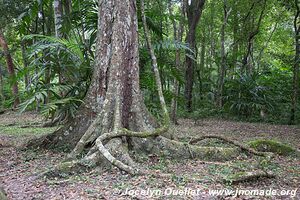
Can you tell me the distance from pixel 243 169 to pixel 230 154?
3.51 feet

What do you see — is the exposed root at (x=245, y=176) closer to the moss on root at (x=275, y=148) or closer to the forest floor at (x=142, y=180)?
the forest floor at (x=142, y=180)

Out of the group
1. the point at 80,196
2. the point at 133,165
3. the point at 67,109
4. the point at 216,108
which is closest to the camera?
the point at 80,196

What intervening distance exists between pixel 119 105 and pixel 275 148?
3745 millimetres

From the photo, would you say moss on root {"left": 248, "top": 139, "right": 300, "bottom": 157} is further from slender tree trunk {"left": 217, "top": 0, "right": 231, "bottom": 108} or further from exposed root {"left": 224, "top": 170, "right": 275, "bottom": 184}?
slender tree trunk {"left": 217, "top": 0, "right": 231, "bottom": 108}

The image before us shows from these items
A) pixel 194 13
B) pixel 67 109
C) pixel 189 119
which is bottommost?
pixel 189 119

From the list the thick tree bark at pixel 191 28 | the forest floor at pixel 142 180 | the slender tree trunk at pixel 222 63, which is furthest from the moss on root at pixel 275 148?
the slender tree trunk at pixel 222 63

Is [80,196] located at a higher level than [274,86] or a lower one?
lower

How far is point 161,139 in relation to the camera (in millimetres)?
6199

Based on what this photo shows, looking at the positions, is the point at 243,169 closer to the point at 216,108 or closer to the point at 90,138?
the point at 90,138

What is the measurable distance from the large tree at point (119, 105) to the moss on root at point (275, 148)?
1.00 meters

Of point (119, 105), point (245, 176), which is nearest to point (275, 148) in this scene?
point (245, 176)

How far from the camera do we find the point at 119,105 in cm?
607

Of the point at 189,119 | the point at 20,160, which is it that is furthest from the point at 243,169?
the point at 189,119

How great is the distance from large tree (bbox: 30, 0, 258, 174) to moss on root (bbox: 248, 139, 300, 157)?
3.27 feet
